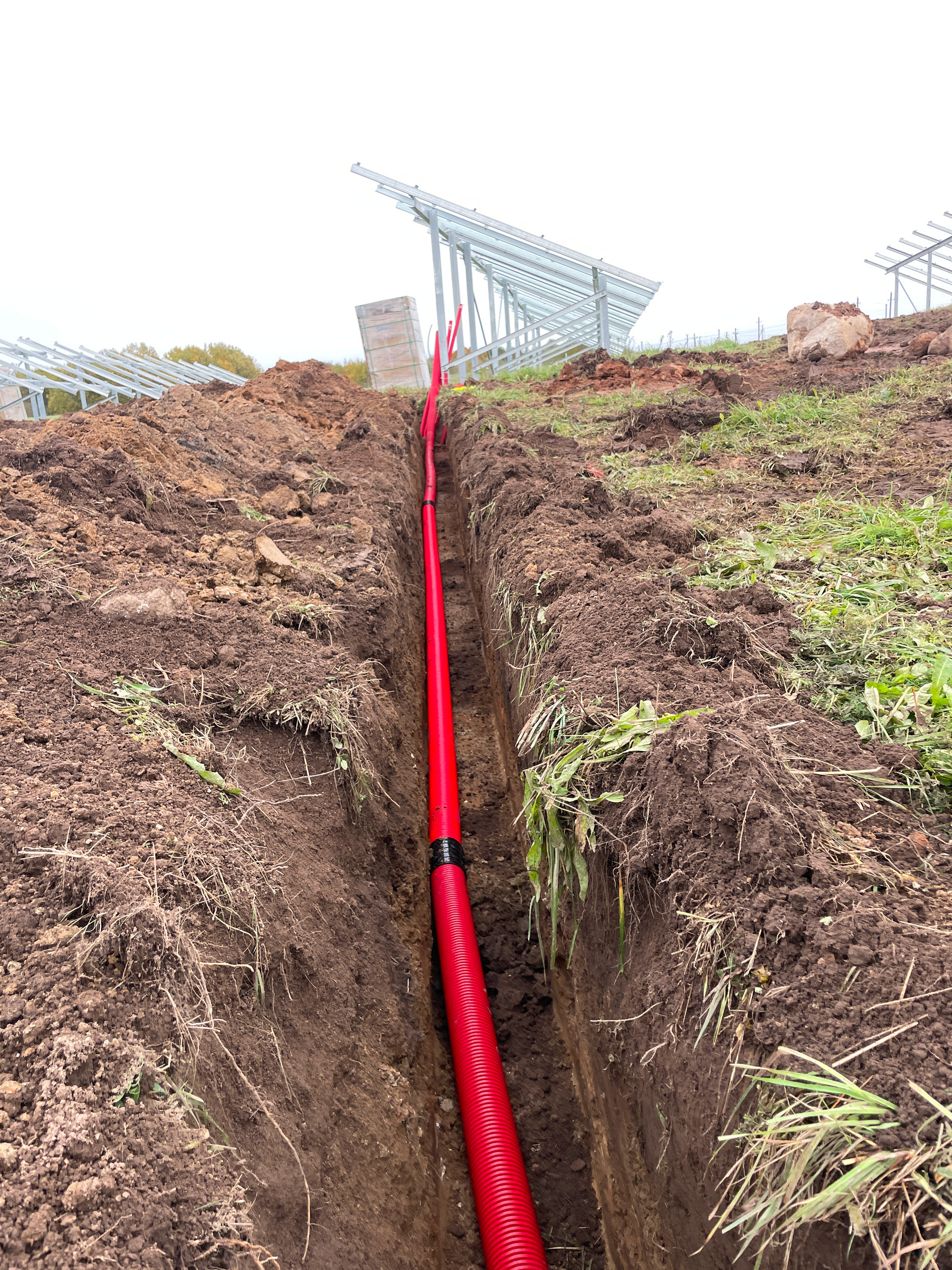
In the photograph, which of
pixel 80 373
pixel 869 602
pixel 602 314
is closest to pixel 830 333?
pixel 602 314

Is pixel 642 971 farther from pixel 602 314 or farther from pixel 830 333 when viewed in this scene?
pixel 602 314

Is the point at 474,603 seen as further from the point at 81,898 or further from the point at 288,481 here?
the point at 81,898

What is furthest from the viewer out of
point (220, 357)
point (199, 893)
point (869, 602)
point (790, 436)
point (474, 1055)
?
point (220, 357)

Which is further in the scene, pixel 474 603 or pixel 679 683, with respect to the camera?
pixel 474 603

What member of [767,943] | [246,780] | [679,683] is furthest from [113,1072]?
[679,683]

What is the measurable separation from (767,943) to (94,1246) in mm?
1413

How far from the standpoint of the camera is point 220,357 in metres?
27.5

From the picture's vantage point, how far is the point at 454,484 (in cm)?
936

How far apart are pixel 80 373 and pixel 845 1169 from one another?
18779mm

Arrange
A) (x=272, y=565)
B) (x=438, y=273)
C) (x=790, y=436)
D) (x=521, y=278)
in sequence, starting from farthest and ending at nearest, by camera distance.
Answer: (x=521, y=278), (x=438, y=273), (x=790, y=436), (x=272, y=565)

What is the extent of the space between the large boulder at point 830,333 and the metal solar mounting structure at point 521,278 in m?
5.43

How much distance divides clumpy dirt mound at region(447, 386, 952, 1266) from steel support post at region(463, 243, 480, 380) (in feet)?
48.6

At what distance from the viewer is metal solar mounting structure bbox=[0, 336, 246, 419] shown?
14.6 metres

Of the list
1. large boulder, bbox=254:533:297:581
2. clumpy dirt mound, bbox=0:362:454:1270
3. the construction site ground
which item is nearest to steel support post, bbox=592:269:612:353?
the construction site ground
